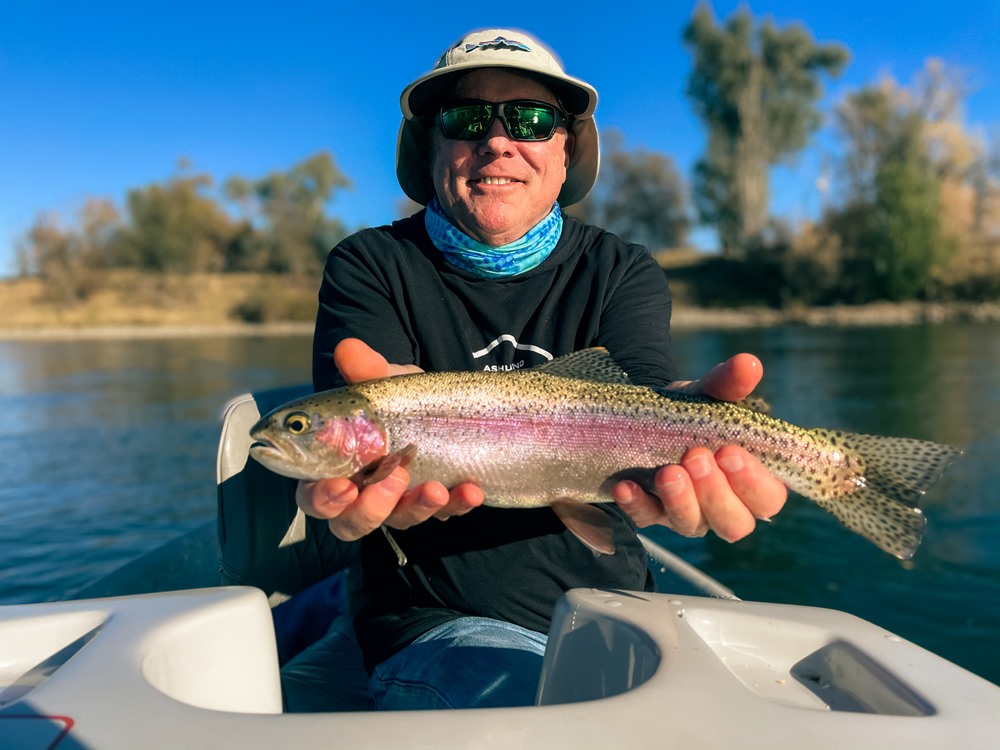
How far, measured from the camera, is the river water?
21.1 feet

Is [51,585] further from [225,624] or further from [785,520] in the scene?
[785,520]

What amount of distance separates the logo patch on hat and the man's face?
0.11 metres

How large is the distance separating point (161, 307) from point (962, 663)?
225ft

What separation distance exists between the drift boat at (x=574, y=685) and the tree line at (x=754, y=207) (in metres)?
49.9

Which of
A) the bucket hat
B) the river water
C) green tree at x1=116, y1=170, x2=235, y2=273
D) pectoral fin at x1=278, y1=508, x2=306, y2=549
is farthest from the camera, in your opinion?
green tree at x1=116, y1=170, x2=235, y2=273

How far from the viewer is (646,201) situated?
247 feet

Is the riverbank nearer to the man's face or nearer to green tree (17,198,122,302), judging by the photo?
green tree (17,198,122,302)

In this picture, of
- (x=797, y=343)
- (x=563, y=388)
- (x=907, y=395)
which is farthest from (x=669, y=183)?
(x=563, y=388)

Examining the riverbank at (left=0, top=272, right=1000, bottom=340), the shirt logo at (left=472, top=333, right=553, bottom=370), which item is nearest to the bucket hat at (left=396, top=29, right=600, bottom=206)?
the shirt logo at (left=472, top=333, right=553, bottom=370)

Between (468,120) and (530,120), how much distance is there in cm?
27

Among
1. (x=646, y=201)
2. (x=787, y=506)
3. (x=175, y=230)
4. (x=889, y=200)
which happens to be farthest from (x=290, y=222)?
(x=787, y=506)

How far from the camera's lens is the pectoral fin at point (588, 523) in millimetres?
2641

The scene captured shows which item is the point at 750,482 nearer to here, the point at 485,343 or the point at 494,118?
the point at 485,343


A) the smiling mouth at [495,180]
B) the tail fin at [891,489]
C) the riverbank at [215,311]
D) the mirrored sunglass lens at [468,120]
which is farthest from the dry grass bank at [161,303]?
the tail fin at [891,489]
